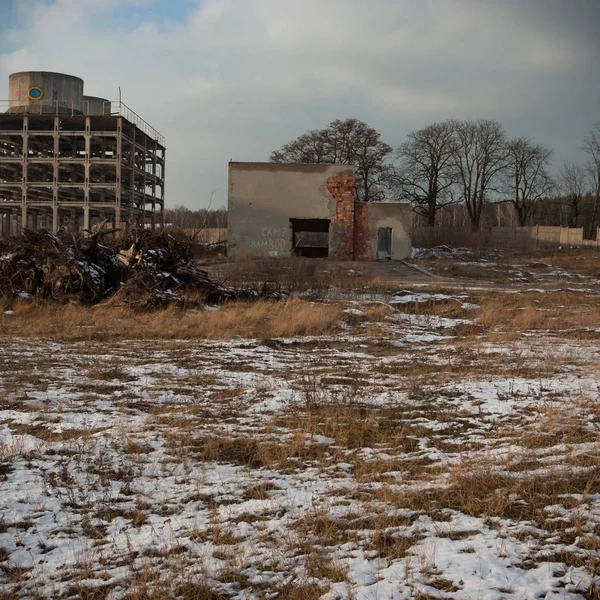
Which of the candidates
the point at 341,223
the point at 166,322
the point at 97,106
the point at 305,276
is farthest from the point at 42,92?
the point at 166,322

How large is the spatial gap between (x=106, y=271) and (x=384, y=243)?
20479 millimetres

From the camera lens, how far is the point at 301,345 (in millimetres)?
9562

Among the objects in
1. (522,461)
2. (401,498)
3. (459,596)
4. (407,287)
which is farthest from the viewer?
(407,287)

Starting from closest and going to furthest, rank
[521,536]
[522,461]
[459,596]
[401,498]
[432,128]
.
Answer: [459,596]
[521,536]
[401,498]
[522,461]
[432,128]

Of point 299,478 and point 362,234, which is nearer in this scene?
point 299,478

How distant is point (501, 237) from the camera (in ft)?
161

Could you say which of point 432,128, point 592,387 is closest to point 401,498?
point 592,387

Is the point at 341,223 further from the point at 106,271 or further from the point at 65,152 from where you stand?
the point at 65,152

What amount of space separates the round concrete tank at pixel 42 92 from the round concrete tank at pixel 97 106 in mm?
1196

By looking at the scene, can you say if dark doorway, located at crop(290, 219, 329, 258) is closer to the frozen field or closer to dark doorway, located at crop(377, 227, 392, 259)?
dark doorway, located at crop(377, 227, 392, 259)

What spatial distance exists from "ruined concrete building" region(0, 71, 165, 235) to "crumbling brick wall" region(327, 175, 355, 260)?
62.9 feet

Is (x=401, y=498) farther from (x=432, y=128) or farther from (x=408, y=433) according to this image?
(x=432, y=128)

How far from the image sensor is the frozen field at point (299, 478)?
2873 mm

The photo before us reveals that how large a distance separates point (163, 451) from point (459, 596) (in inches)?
100
